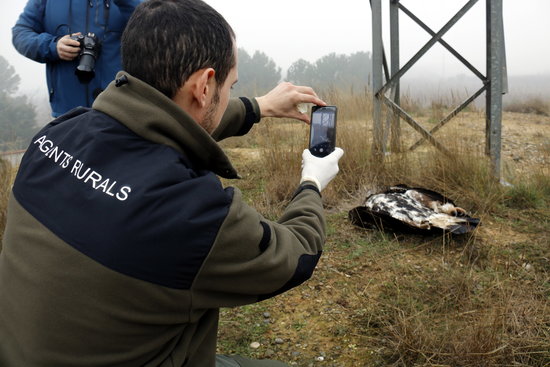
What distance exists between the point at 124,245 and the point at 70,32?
2259 millimetres

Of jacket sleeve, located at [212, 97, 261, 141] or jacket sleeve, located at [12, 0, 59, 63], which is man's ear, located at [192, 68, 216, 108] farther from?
jacket sleeve, located at [12, 0, 59, 63]

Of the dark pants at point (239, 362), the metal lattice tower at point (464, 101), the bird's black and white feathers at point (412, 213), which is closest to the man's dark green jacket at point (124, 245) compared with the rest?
the dark pants at point (239, 362)

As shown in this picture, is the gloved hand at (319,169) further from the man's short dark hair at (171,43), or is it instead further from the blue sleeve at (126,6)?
the blue sleeve at (126,6)

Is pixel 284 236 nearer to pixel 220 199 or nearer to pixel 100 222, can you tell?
pixel 220 199

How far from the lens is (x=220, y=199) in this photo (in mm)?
1059

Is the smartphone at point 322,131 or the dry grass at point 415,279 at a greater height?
the smartphone at point 322,131

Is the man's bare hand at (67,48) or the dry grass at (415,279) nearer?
the dry grass at (415,279)

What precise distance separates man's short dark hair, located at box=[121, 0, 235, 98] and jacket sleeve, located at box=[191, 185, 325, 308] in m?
0.35

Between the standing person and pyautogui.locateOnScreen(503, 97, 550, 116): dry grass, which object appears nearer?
the standing person

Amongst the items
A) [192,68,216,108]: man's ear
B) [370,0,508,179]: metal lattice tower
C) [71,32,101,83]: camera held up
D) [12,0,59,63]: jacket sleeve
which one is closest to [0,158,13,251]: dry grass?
[12,0,59,63]: jacket sleeve

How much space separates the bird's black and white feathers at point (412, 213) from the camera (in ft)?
10.2

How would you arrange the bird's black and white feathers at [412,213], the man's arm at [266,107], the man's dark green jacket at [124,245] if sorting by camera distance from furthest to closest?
the bird's black and white feathers at [412,213]
the man's arm at [266,107]
the man's dark green jacket at [124,245]

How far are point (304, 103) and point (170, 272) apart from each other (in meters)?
1.25

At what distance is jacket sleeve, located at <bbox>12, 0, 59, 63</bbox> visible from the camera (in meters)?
2.72
